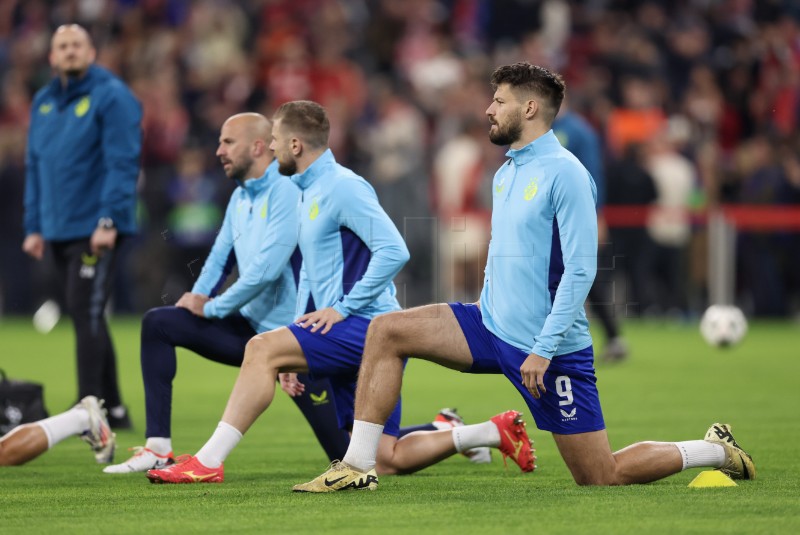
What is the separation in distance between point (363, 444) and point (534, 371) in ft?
3.03

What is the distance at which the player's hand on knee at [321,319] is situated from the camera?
7.80 meters

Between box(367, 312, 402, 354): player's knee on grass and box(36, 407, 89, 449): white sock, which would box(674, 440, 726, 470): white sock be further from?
box(36, 407, 89, 449): white sock

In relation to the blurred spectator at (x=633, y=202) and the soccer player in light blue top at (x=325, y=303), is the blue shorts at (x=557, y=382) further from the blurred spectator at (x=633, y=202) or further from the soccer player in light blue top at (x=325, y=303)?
the blurred spectator at (x=633, y=202)

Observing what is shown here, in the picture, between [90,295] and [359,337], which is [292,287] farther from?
[90,295]

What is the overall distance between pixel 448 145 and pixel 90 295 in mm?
11950

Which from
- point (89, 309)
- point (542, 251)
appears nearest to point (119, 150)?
point (89, 309)

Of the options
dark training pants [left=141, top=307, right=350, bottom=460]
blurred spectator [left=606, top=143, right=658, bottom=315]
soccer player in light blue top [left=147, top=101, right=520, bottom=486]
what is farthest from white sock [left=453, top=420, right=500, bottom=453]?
blurred spectator [left=606, top=143, right=658, bottom=315]

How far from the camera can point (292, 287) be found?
8.66 m

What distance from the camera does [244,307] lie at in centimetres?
866

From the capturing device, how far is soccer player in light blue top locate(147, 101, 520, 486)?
25.2 ft

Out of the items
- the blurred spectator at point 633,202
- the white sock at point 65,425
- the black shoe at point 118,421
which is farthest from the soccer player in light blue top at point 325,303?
the blurred spectator at point 633,202

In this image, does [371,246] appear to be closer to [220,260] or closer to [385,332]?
[385,332]

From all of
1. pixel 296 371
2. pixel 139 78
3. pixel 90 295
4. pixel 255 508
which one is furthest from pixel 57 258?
pixel 139 78

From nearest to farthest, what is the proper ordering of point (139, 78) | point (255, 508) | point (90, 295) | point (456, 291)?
point (255, 508) → point (90, 295) → point (456, 291) → point (139, 78)
